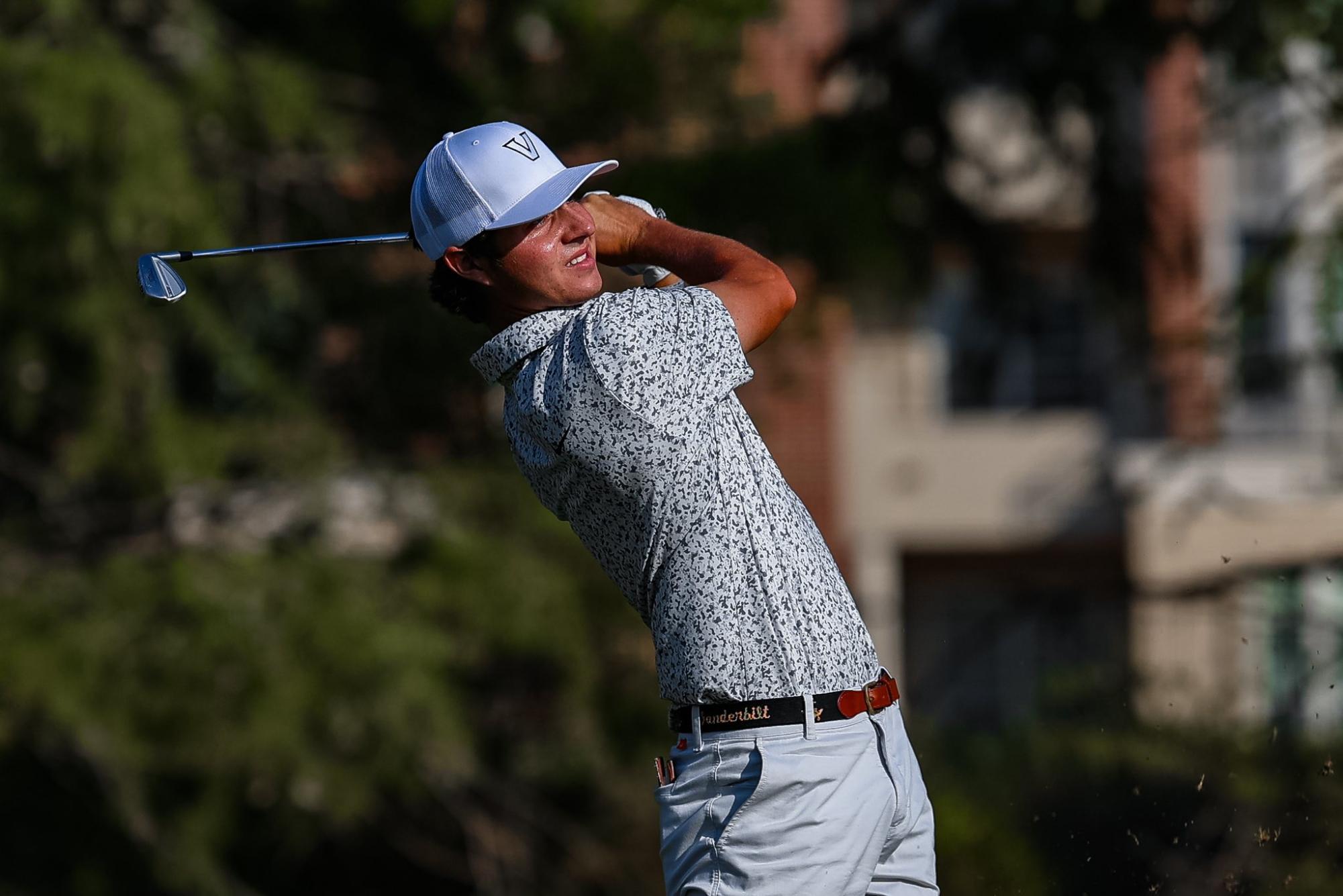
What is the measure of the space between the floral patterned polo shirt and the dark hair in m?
0.19

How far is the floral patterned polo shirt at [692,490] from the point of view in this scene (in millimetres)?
2529

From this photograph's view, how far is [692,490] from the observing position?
8.48 ft

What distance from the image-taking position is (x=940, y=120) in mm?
7727

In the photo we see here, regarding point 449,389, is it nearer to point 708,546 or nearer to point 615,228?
point 615,228

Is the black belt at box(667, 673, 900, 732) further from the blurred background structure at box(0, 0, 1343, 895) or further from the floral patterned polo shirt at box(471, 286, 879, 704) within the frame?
the blurred background structure at box(0, 0, 1343, 895)

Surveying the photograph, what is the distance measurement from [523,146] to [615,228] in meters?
0.21

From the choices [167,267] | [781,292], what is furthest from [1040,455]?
[781,292]

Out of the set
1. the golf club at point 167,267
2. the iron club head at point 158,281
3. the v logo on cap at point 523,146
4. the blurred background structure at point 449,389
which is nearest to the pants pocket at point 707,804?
the v logo on cap at point 523,146

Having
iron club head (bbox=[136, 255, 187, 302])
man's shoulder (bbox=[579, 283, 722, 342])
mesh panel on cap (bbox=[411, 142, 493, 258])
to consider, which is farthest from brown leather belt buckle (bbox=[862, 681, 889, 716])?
iron club head (bbox=[136, 255, 187, 302])

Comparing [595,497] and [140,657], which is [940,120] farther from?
[595,497]

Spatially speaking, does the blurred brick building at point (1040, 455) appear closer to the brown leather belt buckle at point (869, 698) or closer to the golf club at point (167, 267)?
the golf club at point (167, 267)

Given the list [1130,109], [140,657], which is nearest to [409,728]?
[140,657]

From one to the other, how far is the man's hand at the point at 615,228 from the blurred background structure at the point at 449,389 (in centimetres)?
308

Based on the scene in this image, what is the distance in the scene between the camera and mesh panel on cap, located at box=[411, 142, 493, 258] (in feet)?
8.96
